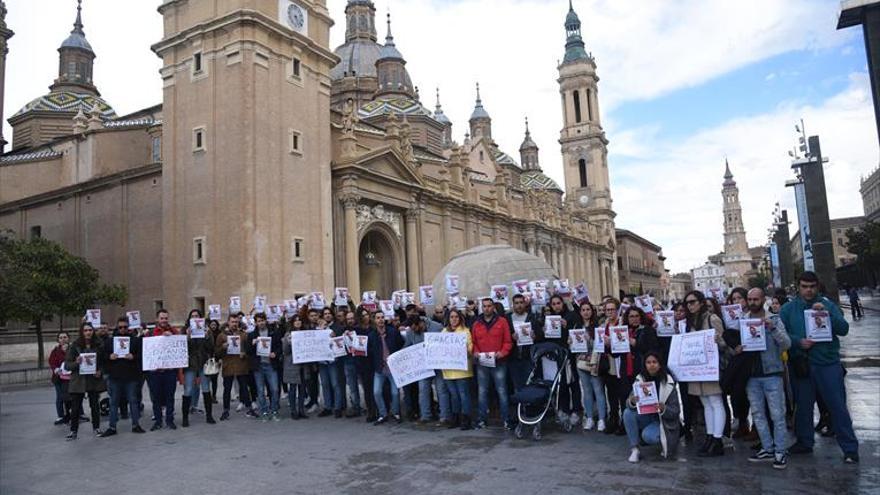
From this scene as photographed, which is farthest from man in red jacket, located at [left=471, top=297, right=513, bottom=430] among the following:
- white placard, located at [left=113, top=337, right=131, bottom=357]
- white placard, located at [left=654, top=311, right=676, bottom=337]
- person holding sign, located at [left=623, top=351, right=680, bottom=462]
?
white placard, located at [left=113, top=337, right=131, bottom=357]

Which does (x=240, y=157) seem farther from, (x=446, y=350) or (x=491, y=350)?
(x=491, y=350)

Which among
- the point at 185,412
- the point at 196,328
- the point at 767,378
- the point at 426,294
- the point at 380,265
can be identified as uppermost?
the point at 380,265

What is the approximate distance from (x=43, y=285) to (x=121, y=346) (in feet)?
56.7

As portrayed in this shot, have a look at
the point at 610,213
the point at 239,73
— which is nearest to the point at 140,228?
the point at 239,73

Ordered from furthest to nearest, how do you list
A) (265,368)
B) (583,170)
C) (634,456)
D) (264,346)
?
(583,170) → (265,368) → (264,346) → (634,456)

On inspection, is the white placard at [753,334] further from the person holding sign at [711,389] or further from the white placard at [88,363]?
the white placard at [88,363]

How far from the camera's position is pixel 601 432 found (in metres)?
9.27

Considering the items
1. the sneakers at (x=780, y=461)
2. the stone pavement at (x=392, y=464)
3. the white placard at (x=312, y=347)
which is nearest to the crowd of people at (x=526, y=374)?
the sneakers at (x=780, y=461)

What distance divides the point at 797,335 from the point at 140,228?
28.8 m

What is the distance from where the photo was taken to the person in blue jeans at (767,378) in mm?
7191

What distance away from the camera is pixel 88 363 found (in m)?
10.7

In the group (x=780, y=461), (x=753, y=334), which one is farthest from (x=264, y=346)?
(x=780, y=461)

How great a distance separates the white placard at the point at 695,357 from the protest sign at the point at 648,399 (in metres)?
0.46

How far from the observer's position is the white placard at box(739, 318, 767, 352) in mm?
7168
